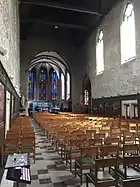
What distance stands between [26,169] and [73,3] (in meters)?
22.9

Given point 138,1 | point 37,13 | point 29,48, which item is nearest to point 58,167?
point 138,1

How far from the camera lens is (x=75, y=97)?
3259cm

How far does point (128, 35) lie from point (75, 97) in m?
16.5

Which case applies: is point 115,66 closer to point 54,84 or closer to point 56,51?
point 56,51

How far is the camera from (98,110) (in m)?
24.2

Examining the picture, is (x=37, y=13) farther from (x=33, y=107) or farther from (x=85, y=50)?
(x=33, y=107)

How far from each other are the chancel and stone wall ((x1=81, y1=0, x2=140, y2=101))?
0.08 metres

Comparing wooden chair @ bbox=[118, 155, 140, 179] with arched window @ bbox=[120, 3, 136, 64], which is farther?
arched window @ bbox=[120, 3, 136, 64]

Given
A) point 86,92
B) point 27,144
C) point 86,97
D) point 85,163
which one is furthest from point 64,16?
point 85,163

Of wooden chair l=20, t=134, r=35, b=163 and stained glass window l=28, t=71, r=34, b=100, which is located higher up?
stained glass window l=28, t=71, r=34, b=100

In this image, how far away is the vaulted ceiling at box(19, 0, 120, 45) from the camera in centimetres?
2058

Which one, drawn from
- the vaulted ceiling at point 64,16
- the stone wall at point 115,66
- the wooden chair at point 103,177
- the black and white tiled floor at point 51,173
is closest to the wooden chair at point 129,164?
the wooden chair at point 103,177

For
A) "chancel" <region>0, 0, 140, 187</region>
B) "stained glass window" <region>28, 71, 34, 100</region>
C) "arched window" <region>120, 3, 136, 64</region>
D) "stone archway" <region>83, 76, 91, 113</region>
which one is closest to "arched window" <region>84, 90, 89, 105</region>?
"stone archway" <region>83, 76, 91, 113</region>

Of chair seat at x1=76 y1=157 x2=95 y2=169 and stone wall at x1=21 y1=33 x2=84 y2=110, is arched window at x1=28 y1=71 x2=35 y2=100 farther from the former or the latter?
chair seat at x1=76 y1=157 x2=95 y2=169
